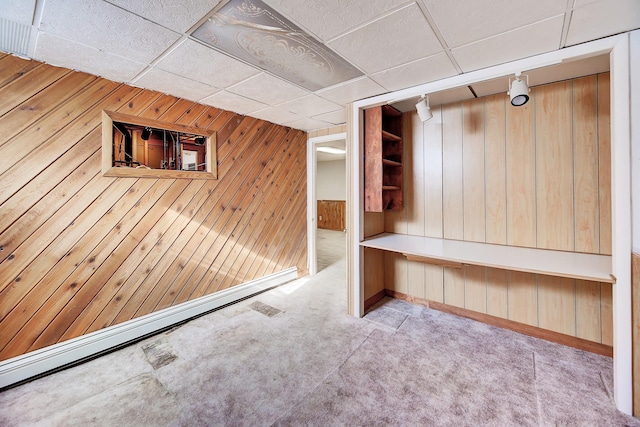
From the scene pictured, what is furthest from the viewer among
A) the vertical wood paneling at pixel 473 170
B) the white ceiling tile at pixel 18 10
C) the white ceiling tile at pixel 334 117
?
the white ceiling tile at pixel 334 117

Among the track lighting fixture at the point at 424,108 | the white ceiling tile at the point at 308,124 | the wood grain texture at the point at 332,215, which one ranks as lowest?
the wood grain texture at the point at 332,215

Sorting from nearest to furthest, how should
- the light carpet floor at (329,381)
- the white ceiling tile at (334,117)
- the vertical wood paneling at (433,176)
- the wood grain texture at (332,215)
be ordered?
the light carpet floor at (329,381) → the vertical wood paneling at (433,176) → the white ceiling tile at (334,117) → the wood grain texture at (332,215)

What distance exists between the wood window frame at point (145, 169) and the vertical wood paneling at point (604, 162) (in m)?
3.68

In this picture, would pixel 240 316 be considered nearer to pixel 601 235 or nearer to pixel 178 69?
pixel 178 69

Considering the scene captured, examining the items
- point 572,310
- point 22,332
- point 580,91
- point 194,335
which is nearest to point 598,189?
point 580,91

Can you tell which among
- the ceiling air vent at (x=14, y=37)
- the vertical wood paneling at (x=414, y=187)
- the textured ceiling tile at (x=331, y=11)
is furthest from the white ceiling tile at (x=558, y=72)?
the ceiling air vent at (x=14, y=37)

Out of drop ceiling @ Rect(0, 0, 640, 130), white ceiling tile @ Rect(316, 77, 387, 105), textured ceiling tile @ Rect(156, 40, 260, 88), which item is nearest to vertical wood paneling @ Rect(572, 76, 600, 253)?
drop ceiling @ Rect(0, 0, 640, 130)

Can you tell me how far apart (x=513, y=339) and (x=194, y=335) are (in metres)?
3.06

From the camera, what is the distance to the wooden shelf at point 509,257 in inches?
69.9

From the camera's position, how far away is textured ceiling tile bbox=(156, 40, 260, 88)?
1.83 m

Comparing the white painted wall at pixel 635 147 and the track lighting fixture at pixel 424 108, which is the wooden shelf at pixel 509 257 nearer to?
the white painted wall at pixel 635 147

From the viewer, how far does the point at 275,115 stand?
132 inches

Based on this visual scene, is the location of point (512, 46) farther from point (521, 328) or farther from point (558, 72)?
point (521, 328)

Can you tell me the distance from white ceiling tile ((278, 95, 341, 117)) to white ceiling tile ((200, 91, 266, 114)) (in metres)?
0.31
